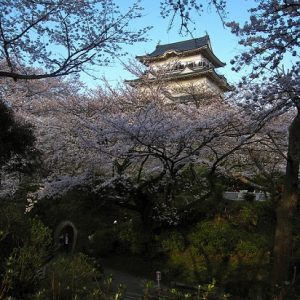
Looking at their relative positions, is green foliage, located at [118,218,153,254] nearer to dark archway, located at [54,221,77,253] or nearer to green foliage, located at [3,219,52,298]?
dark archway, located at [54,221,77,253]

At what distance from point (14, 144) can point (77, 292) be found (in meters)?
4.99

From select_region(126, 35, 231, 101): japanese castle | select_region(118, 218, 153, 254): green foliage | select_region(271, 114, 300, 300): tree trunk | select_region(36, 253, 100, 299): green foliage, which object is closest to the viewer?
select_region(36, 253, 100, 299): green foliage

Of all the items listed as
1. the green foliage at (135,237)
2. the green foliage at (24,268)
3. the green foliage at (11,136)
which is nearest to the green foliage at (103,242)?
the green foliage at (135,237)

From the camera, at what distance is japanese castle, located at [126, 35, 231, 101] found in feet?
59.4

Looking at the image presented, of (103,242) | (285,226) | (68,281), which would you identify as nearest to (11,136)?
(68,281)

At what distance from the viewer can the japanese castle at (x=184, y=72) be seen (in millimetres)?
18109

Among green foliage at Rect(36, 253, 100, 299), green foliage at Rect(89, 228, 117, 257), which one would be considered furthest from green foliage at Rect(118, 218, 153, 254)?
green foliage at Rect(36, 253, 100, 299)

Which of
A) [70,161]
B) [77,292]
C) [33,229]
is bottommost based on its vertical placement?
[77,292]

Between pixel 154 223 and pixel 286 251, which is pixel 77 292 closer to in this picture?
pixel 286 251

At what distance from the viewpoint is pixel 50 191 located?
13.8 metres

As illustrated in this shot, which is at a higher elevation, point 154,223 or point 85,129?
point 85,129

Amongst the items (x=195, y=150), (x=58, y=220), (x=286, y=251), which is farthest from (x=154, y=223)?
(x=286, y=251)

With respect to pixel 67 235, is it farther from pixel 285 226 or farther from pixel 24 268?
pixel 24 268

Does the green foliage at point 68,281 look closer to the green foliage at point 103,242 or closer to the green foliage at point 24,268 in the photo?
the green foliage at point 24,268
